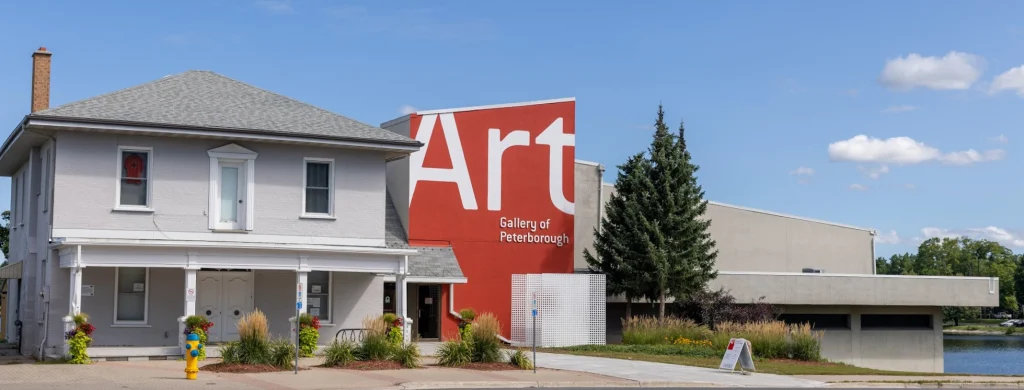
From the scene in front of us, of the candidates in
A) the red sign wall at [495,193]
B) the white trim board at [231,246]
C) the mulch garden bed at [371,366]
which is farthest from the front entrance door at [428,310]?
the mulch garden bed at [371,366]

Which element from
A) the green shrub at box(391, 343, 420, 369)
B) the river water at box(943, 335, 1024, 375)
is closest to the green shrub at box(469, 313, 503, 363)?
the green shrub at box(391, 343, 420, 369)

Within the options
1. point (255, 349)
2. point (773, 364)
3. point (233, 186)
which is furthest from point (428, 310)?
point (255, 349)

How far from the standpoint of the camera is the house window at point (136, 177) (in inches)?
A: 1141

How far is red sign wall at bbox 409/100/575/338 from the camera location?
37.6 m

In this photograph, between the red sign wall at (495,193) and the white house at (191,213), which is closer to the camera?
the white house at (191,213)

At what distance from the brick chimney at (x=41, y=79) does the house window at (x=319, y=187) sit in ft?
25.4

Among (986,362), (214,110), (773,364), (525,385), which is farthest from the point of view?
(986,362)

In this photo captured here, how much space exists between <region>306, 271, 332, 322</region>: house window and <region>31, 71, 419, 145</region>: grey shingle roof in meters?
Answer: 4.43

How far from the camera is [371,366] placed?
82.8 feet

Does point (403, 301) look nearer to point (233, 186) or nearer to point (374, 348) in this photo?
point (374, 348)

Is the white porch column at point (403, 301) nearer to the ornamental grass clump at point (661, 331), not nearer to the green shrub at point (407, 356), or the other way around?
the green shrub at point (407, 356)

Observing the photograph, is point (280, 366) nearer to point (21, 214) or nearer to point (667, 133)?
point (21, 214)

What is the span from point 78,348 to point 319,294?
777 cm

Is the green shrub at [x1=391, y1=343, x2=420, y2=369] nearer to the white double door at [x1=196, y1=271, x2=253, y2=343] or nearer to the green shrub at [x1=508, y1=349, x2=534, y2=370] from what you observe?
the green shrub at [x1=508, y1=349, x2=534, y2=370]
